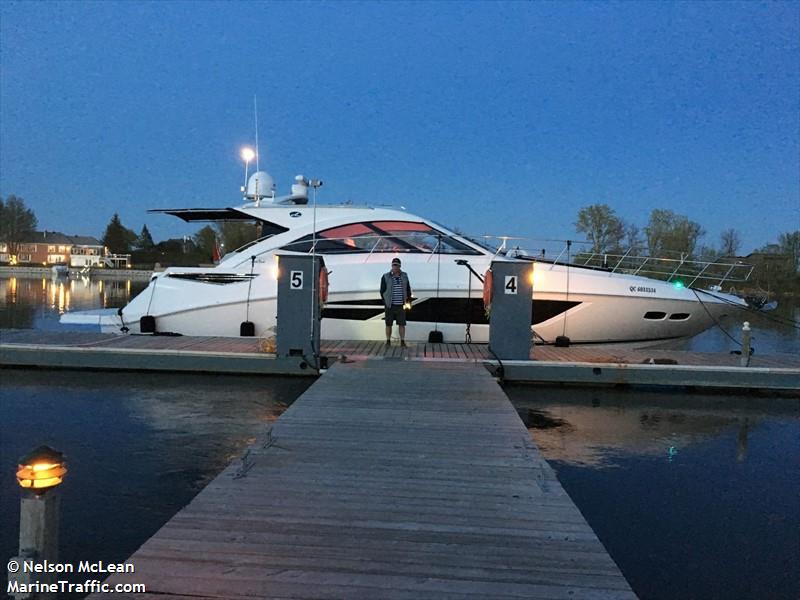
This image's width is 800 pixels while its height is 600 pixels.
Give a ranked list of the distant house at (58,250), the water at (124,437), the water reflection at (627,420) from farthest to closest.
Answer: the distant house at (58,250)
the water reflection at (627,420)
the water at (124,437)

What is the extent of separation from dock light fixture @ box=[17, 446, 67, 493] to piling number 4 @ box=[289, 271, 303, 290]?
6362 mm

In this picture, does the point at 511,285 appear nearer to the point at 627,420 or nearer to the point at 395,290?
the point at 395,290

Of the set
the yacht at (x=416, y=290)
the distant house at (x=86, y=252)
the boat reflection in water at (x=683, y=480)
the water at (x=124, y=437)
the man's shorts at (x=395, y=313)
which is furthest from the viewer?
the distant house at (x=86, y=252)

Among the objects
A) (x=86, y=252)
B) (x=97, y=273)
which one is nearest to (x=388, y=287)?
(x=97, y=273)

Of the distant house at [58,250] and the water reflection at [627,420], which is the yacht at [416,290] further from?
the distant house at [58,250]

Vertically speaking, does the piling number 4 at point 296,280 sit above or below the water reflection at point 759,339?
above

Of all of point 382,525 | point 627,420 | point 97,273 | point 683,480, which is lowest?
point 683,480

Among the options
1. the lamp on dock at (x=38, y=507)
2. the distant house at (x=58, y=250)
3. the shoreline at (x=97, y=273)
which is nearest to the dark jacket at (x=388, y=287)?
the lamp on dock at (x=38, y=507)

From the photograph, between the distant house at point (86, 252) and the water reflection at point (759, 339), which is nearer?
the water reflection at point (759, 339)

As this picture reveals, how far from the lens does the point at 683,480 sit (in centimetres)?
561

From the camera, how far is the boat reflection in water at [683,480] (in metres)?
3.93

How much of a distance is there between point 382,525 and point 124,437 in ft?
14.5

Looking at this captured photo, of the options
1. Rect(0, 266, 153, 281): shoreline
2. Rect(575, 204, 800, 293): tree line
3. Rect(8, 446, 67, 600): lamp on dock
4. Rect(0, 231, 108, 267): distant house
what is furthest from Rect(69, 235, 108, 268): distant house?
Rect(8, 446, 67, 600): lamp on dock

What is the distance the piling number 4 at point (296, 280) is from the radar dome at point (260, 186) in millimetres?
5257
